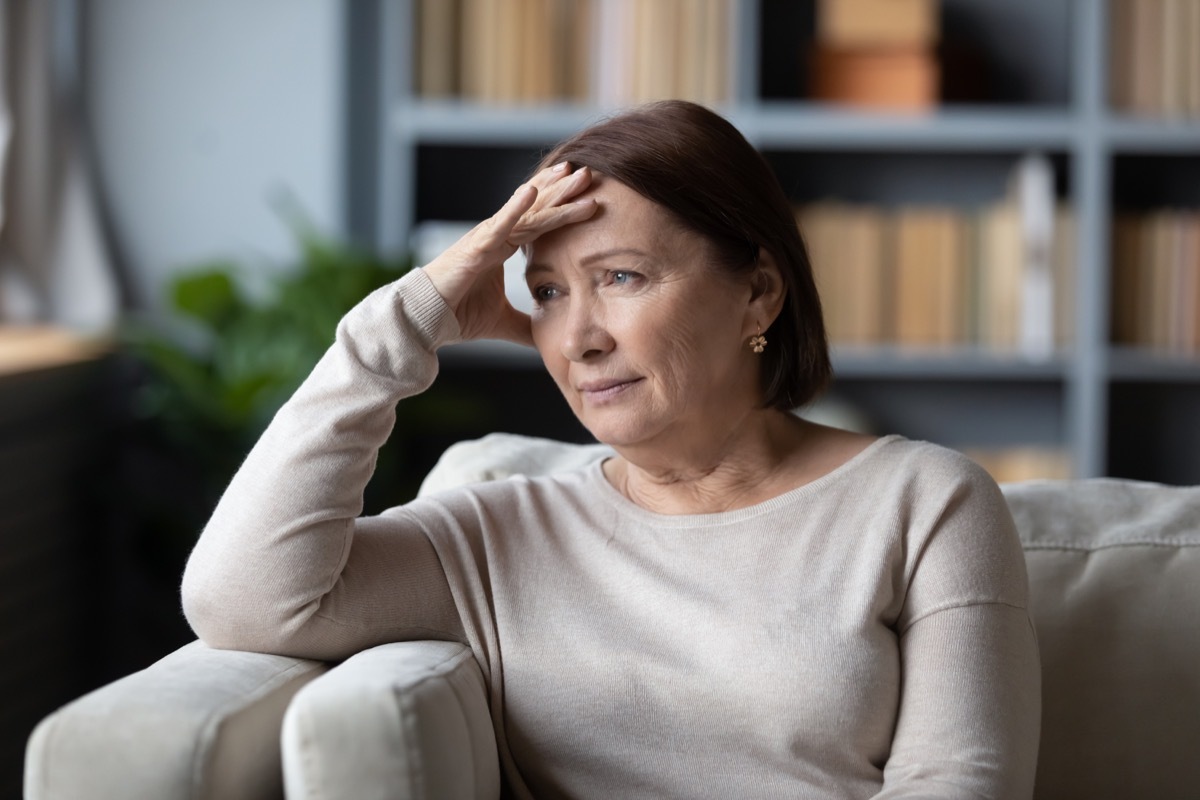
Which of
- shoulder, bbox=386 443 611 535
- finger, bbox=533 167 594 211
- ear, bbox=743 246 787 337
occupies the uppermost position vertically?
finger, bbox=533 167 594 211

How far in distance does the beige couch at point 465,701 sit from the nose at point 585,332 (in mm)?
324

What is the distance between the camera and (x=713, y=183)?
145 centimetres

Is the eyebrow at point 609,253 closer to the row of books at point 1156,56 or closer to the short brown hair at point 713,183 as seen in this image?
the short brown hair at point 713,183

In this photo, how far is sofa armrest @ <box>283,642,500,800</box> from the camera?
3.77 feet

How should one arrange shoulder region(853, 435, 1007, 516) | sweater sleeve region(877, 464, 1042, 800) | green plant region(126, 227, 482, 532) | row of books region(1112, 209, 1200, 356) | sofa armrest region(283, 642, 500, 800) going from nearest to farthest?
sofa armrest region(283, 642, 500, 800), sweater sleeve region(877, 464, 1042, 800), shoulder region(853, 435, 1007, 516), green plant region(126, 227, 482, 532), row of books region(1112, 209, 1200, 356)

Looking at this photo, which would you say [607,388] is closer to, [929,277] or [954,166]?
[929,277]

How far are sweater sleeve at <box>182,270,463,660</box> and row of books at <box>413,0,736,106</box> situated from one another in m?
2.04

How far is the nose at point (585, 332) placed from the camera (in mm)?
1450

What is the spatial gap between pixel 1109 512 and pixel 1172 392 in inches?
88.6

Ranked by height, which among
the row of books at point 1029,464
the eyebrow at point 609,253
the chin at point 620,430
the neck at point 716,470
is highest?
the eyebrow at point 609,253

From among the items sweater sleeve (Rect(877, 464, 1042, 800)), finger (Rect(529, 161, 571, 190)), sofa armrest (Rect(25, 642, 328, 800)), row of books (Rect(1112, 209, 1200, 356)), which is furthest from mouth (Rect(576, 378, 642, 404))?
row of books (Rect(1112, 209, 1200, 356))

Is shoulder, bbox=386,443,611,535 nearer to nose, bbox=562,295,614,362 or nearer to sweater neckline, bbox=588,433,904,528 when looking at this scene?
sweater neckline, bbox=588,433,904,528

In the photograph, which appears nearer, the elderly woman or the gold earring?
the elderly woman

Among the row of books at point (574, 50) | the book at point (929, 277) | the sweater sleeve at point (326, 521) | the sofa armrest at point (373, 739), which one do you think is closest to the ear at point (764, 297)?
the sweater sleeve at point (326, 521)
